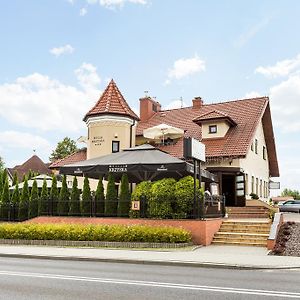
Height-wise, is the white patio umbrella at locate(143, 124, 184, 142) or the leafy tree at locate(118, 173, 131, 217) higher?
the white patio umbrella at locate(143, 124, 184, 142)

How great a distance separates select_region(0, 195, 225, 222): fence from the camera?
18.6 m

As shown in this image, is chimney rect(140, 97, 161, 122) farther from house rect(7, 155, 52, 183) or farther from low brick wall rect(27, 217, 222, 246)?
house rect(7, 155, 52, 183)

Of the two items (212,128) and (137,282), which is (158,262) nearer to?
(137,282)

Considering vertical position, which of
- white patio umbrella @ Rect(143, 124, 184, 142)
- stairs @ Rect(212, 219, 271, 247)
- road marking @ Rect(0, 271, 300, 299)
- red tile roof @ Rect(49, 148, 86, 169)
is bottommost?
road marking @ Rect(0, 271, 300, 299)

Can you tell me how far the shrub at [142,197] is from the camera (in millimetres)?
19250

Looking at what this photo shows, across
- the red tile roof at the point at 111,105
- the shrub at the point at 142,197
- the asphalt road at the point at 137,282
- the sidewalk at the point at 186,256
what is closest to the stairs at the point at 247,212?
the shrub at the point at 142,197

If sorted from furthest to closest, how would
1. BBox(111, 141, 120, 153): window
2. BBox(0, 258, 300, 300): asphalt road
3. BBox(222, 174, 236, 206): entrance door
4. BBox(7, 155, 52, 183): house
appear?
1. BBox(7, 155, 52, 183): house
2. BBox(111, 141, 120, 153): window
3. BBox(222, 174, 236, 206): entrance door
4. BBox(0, 258, 300, 300): asphalt road

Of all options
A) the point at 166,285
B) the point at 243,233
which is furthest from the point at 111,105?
the point at 166,285

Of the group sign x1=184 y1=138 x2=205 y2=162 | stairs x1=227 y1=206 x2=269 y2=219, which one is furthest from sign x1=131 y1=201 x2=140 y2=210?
stairs x1=227 y1=206 x2=269 y2=219

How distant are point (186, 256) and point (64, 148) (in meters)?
48.0

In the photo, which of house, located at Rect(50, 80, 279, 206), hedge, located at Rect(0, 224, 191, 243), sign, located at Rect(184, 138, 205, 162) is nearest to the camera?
hedge, located at Rect(0, 224, 191, 243)

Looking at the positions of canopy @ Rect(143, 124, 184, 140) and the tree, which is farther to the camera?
the tree

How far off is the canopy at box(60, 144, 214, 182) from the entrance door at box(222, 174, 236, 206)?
8.44m

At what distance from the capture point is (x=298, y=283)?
9.59m
